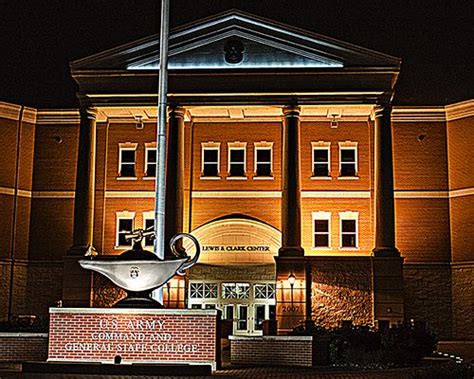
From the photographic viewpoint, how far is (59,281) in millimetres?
47625

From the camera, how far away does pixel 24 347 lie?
28.9 meters

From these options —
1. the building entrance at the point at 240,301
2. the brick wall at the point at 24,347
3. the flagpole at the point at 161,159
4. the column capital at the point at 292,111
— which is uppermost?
the column capital at the point at 292,111

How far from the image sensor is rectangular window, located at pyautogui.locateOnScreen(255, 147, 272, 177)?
4769cm

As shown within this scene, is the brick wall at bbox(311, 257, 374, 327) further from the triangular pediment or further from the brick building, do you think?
the triangular pediment

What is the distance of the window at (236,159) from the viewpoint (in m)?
47.8

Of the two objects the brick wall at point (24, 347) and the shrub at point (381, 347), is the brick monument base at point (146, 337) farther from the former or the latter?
the brick wall at point (24, 347)

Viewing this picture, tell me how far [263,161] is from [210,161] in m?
3.07

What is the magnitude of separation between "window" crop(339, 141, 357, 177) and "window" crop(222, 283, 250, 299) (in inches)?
335

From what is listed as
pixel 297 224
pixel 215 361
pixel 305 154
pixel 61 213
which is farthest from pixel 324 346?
pixel 61 213

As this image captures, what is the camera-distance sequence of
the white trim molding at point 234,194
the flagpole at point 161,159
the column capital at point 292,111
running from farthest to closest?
the white trim molding at point 234,194 → the column capital at point 292,111 → the flagpole at point 161,159

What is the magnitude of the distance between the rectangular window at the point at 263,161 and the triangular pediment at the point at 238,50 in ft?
22.5

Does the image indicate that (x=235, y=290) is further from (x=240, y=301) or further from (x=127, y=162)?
(x=127, y=162)

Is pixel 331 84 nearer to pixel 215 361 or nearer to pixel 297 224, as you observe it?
pixel 297 224

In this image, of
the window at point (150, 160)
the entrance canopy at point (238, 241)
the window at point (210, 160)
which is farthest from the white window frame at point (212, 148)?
the window at point (150, 160)
